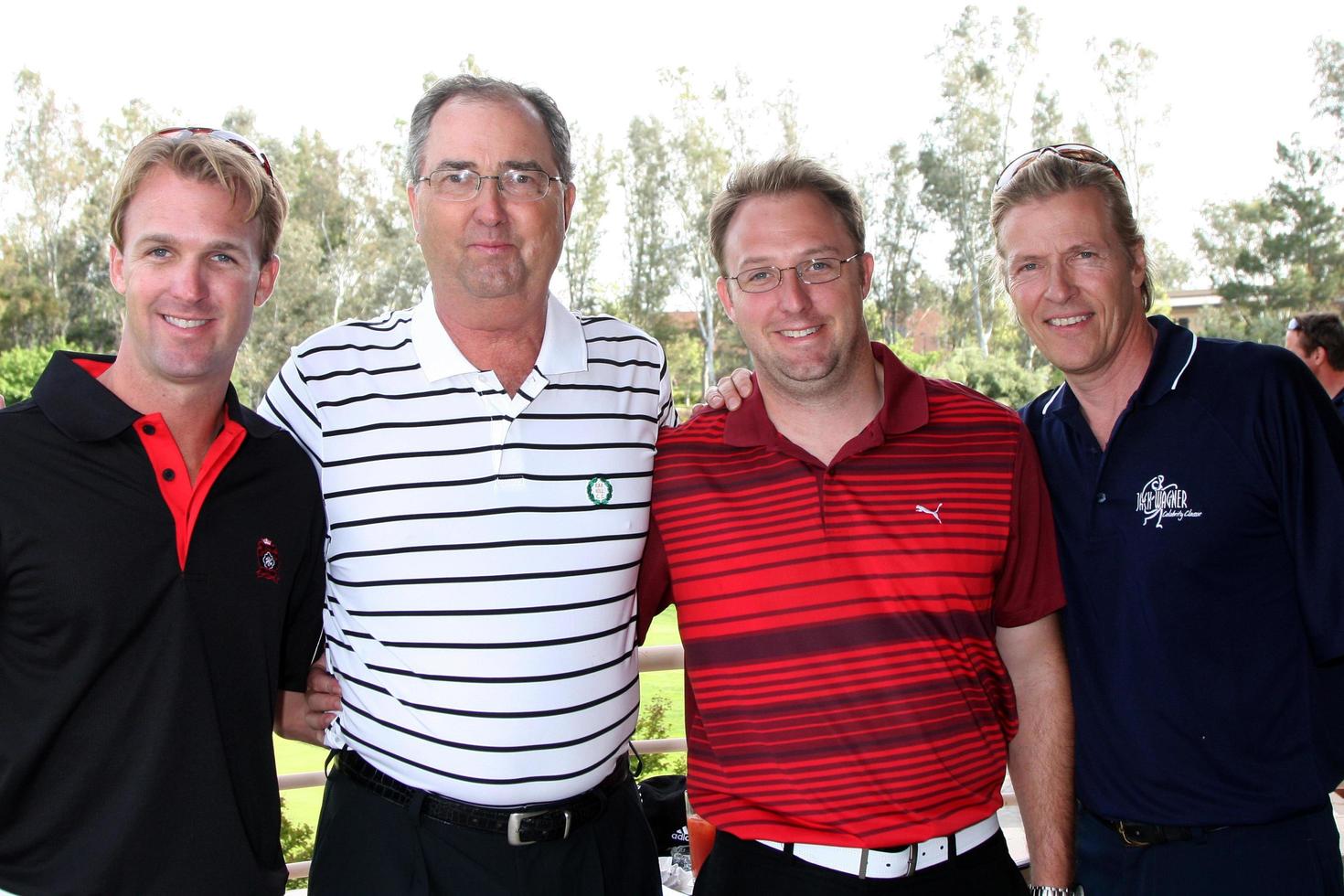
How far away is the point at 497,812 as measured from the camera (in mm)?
2035

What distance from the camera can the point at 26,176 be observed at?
26016mm

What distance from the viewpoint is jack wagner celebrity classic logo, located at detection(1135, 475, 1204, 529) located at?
216cm

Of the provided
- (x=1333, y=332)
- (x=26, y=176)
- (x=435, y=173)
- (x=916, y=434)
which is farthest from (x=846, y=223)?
(x=26, y=176)

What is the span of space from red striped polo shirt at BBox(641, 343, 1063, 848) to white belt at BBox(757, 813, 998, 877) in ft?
0.06

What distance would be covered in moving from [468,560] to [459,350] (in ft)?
1.39

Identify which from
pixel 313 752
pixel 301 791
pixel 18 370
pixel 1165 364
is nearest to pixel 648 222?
pixel 18 370

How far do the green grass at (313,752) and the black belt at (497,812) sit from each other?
393 centimetres

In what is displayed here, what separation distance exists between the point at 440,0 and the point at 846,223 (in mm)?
29052

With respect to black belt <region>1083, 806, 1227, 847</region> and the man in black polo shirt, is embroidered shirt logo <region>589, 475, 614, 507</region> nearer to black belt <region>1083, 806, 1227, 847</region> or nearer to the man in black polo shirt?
the man in black polo shirt

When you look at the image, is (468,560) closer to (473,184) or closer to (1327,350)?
(473,184)

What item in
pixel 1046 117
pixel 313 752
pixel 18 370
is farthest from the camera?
pixel 1046 117

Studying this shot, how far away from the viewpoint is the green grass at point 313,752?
27.9ft

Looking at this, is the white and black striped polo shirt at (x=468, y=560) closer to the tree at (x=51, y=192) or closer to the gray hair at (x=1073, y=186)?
the gray hair at (x=1073, y=186)

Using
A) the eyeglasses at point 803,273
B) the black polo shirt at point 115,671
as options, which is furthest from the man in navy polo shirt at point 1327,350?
the black polo shirt at point 115,671
